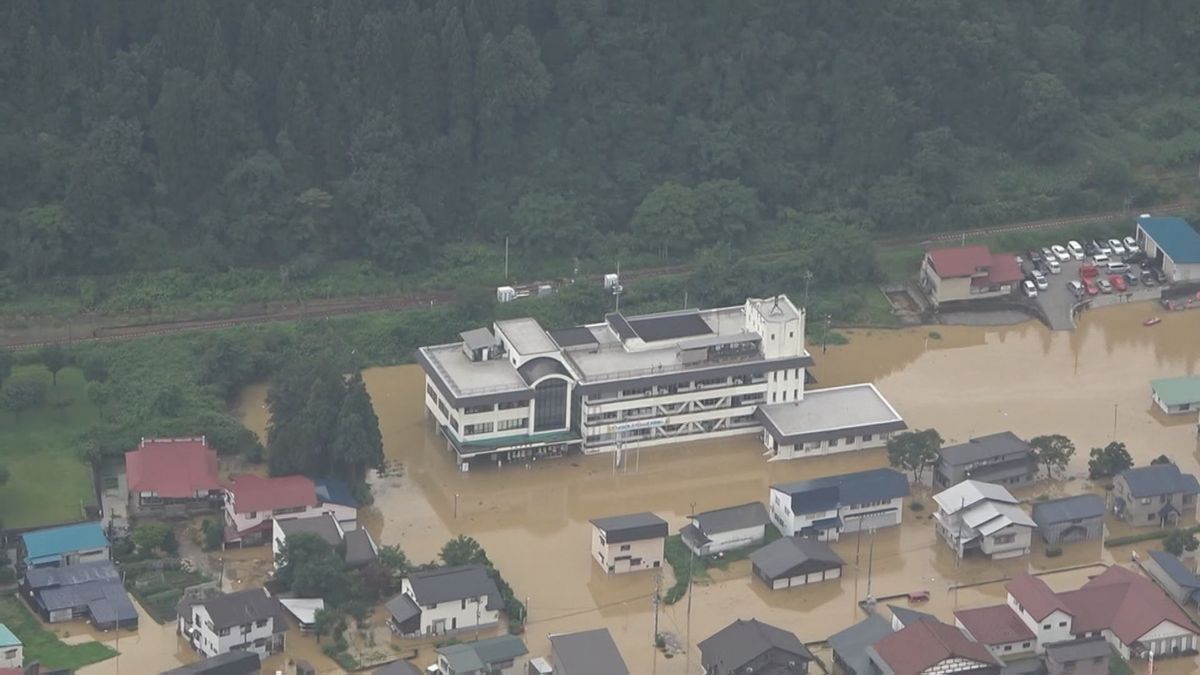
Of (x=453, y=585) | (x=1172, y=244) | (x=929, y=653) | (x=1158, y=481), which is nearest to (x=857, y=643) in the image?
(x=929, y=653)

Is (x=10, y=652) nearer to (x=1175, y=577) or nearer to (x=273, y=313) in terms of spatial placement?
(x=273, y=313)

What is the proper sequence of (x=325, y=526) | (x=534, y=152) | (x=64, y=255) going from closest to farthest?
(x=325, y=526) → (x=64, y=255) → (x=534, y=152)

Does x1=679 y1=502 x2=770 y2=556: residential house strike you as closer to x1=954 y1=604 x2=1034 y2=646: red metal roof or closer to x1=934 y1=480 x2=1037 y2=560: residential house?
x1=934 y1=480 x2=1037 y2=560: residential house

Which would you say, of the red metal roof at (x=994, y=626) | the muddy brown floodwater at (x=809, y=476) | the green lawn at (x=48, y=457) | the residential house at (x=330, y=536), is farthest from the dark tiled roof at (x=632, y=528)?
the green lawn at (x=48, y=457)

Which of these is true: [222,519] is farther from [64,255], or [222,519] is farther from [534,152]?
[534,152]

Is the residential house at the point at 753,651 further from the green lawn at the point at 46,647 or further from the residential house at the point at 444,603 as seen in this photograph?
the green lawn at the point at 46,647

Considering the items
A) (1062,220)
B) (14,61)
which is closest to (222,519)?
(14,61)

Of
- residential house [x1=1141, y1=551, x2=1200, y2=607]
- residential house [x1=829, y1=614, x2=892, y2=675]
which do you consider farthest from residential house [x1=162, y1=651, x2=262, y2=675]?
residential house [x1=1141, y1=551, x2=1200, y2=607]
